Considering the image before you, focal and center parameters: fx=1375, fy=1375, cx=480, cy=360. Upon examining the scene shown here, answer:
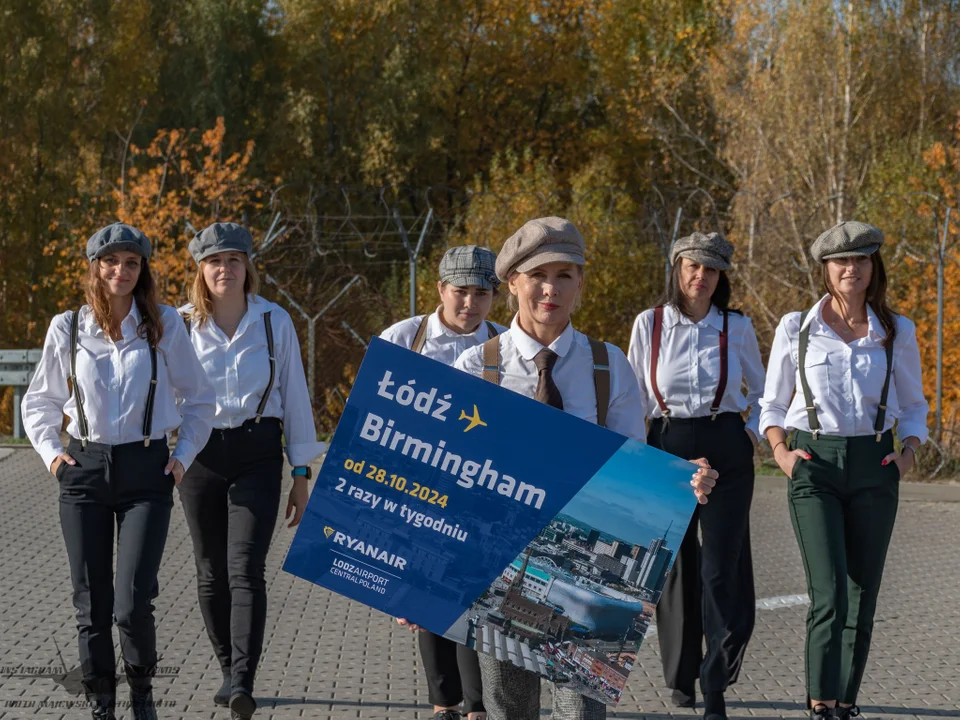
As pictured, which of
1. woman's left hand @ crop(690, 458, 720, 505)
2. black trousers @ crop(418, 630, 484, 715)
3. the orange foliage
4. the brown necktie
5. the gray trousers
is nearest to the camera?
woman's left hand @ crop(690, 458, 720, 505)

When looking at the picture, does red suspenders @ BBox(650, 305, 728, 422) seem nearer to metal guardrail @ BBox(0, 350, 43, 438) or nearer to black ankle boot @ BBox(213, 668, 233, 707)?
black ankle boot @ BBox(213, 668, 233, 707)

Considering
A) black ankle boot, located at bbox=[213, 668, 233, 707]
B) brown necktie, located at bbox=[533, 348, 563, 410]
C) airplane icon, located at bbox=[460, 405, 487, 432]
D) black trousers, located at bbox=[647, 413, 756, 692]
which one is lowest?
black ankle boot, located at bbox=[213, 668, 233, 707]

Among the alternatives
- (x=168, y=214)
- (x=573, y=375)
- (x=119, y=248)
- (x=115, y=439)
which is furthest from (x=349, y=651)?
(x=168, y=214)

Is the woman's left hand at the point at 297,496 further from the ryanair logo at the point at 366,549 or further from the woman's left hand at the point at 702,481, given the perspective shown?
the woman's left hand at the point at 702,481

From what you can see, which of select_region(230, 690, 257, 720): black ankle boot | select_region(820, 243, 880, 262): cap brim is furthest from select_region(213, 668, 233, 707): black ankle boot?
select_region(820, 243, 880, 262): cap brim

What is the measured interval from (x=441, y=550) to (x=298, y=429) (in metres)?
2.23

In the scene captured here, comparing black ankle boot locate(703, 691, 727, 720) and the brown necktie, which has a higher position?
the brown necktie

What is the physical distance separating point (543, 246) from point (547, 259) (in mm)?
53

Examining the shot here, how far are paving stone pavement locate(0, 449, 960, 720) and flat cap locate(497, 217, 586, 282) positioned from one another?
98.5 inches

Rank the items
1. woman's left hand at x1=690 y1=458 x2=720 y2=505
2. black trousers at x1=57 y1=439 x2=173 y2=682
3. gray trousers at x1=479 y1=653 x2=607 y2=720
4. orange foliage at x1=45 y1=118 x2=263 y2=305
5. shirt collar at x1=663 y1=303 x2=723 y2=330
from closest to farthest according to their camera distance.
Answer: woman's left hand at x1=690 y1=458 x2=720 y2=505 < gray trousers at x1=479 y1=653 x2=607 y2=720 < black trousers at x1=57 y1=439 x2=173 y2=682 < shirt collar at x1=663 y1=303 x2=723 y2=330 < orange foliage at x1=45 y1=118 x2=263 y2=305

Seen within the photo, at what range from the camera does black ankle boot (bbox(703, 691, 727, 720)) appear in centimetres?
541

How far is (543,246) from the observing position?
3631 millimetres

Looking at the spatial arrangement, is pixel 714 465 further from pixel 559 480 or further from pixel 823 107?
pixel 823 107

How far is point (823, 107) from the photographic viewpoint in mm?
26250
